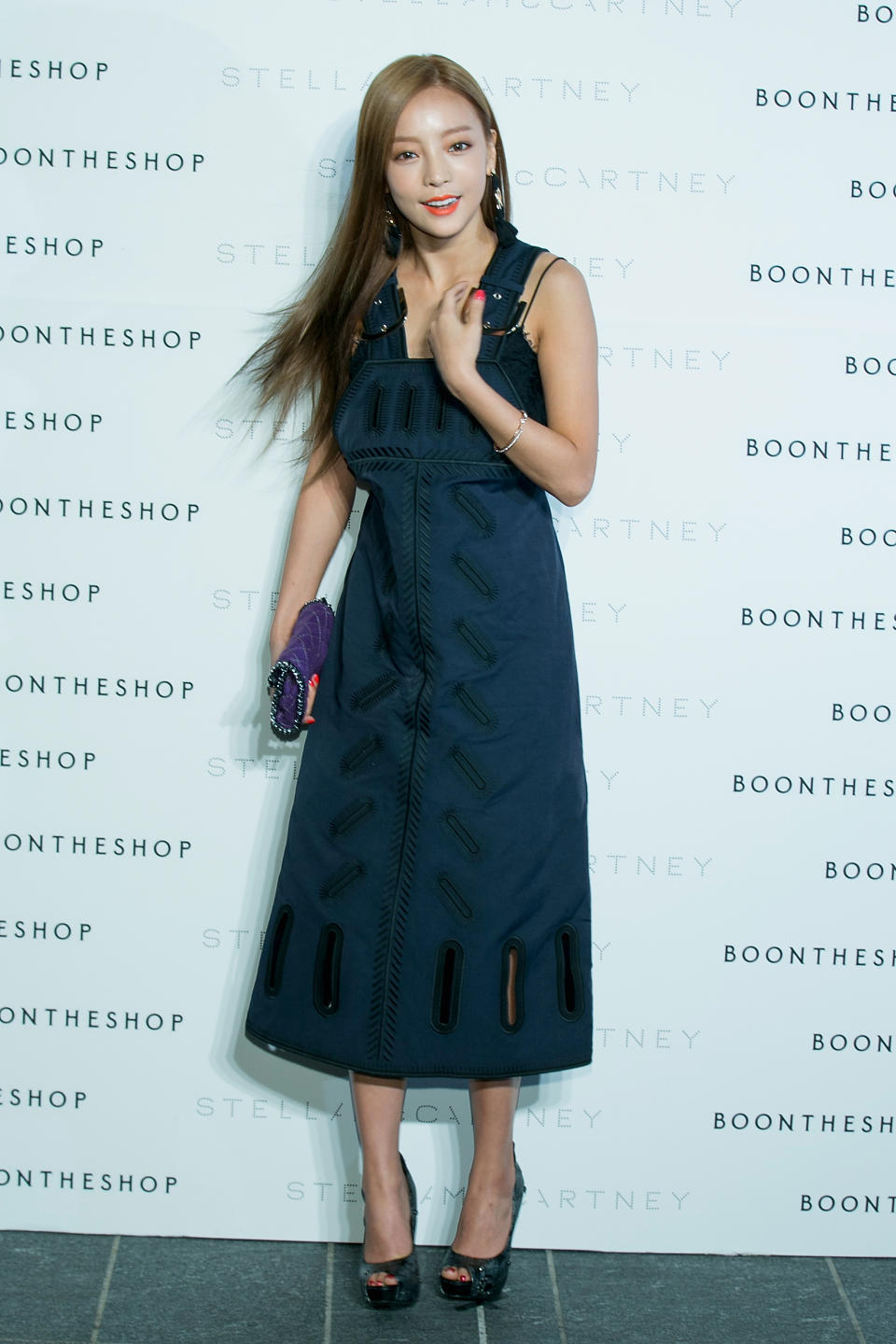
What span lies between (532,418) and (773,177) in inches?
22.5

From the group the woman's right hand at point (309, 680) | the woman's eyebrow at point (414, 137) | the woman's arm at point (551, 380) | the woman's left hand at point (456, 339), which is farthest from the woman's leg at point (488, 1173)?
the woman's eyebrow at point (414, 137)

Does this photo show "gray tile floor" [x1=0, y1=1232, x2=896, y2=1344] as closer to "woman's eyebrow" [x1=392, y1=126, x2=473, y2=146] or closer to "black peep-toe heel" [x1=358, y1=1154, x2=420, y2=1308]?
"black peep-toe heel" [x1=358, y1=1154, x2=420, y2=1308]

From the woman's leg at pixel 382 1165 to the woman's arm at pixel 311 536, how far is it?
67 cm

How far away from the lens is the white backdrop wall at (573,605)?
87.4 inches

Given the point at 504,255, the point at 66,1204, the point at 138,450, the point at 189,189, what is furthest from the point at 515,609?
the point at 66,1204

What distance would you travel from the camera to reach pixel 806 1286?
2297 millimetres

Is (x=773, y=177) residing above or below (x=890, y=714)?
above

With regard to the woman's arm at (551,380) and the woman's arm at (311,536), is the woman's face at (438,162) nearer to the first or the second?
the woman's arm at (551,380)

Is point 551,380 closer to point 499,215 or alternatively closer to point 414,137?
point 499,215

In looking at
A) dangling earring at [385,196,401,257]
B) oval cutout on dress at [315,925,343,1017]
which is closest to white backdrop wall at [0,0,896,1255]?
dangling earring at [385,196,401,257]

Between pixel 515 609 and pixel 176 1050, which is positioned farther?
pixel 176 1050

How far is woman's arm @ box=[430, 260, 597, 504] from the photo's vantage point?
1938 millimetres

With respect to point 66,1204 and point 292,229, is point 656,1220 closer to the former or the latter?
point 66,1204

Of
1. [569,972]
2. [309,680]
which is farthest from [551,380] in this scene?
[569,972]
